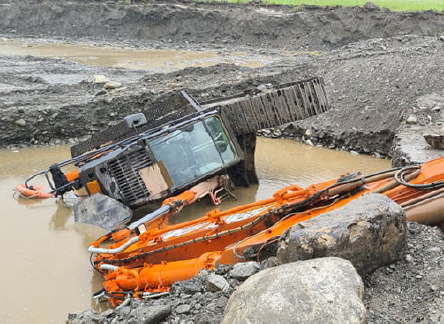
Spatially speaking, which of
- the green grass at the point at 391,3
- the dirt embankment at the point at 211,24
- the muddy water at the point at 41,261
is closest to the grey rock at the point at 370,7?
the dirt embankment at the point at 211,24

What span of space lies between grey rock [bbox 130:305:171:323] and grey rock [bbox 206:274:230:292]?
35 cm

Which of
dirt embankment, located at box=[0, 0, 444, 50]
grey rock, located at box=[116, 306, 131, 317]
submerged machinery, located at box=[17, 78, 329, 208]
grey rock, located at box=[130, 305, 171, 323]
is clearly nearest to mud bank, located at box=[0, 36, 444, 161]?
submerged machinery, located at box=[17, 78, 329, 208]

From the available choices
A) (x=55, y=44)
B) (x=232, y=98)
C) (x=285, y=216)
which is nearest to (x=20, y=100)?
(x=232, y=98)

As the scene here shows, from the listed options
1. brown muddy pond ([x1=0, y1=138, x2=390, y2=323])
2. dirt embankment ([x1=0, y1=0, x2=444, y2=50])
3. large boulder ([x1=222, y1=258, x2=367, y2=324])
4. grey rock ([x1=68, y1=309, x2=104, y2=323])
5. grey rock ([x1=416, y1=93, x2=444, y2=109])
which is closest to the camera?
large boulder ([x1=222, y1=258, x2=367, y2=324])

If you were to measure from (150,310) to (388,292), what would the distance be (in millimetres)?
1720

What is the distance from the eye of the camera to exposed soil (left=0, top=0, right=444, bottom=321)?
416 centimetres

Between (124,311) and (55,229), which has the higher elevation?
(55,229)

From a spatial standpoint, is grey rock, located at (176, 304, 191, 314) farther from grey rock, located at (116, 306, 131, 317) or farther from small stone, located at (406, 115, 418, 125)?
small stone, located at (406, 115, 418, 125)

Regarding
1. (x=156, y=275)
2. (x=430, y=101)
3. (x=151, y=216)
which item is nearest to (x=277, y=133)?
(x=430, y=101)

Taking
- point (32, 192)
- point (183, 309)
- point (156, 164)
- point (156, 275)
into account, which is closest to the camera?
point (183, 309)

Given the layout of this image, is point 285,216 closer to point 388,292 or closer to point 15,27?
point 388,292

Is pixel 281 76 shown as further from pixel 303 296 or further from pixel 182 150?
pixel 303 296

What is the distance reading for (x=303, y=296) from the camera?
292 cm

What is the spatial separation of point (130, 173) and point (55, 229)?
157 cm
